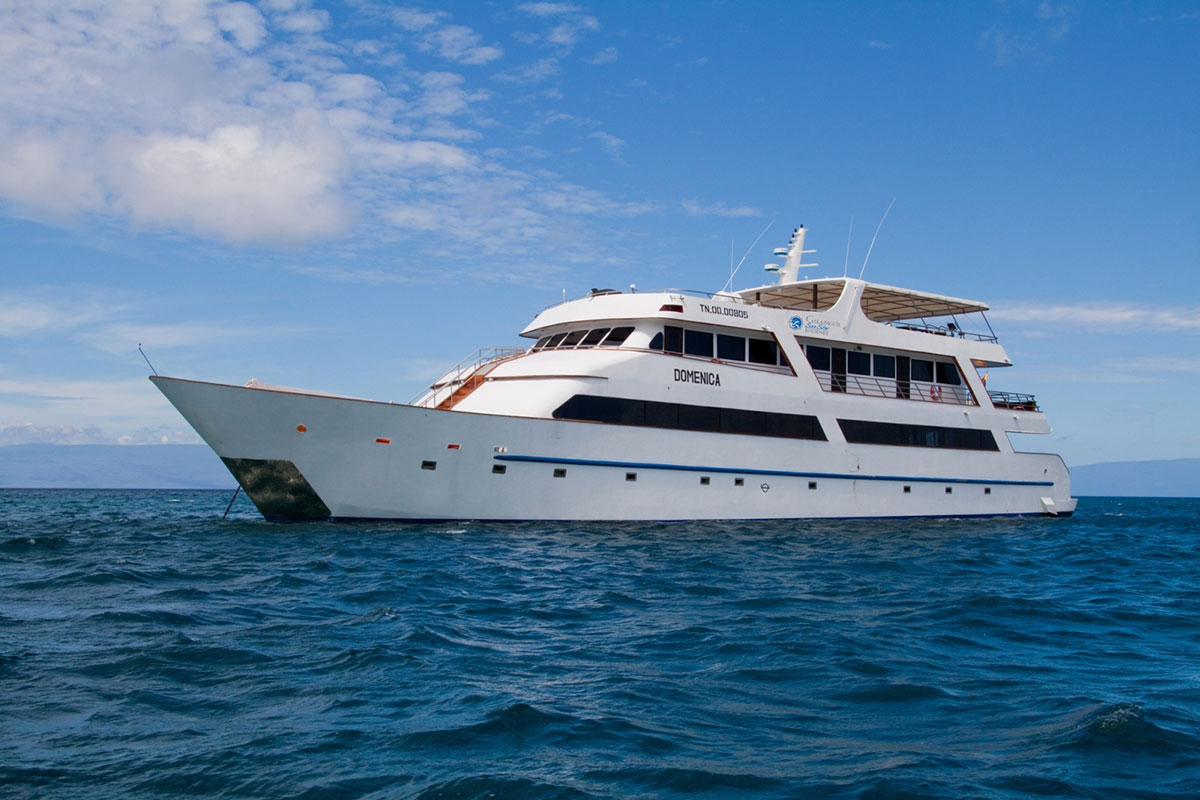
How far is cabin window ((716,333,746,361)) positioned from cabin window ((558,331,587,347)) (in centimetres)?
294

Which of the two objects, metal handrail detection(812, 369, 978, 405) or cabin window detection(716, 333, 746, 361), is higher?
cabin window detection(716, 333, 746, 361)

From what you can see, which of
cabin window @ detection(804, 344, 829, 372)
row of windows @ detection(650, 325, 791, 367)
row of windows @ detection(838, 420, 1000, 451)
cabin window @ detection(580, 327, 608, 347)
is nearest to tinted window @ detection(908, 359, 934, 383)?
row of windows @ detection(838, 420, 1000, 451)

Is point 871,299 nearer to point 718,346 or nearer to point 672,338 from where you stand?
point 718,346

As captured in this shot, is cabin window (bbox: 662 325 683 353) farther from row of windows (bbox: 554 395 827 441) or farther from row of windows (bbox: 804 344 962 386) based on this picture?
row of windows (bbox: 804 344 962 386)

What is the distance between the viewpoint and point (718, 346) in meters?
19.1

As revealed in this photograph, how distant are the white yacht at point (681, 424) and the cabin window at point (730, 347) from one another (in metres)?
0.05

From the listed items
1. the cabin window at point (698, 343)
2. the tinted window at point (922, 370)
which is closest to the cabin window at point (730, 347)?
the cabin window at point (698, 343)

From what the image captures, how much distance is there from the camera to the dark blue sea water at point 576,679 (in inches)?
171

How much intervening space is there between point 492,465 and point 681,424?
13.4 ft

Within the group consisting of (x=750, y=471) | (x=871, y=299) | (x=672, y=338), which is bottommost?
(x=750, y=471)

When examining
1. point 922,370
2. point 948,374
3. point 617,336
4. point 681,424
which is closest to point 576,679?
point 681,424

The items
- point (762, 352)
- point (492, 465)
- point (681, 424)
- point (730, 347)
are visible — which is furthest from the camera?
point (762, 352)

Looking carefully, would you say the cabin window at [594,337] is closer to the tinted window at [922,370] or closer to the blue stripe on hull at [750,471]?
the blue stripe on hull at [750,471]

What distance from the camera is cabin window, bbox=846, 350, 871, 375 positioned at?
21.1m
